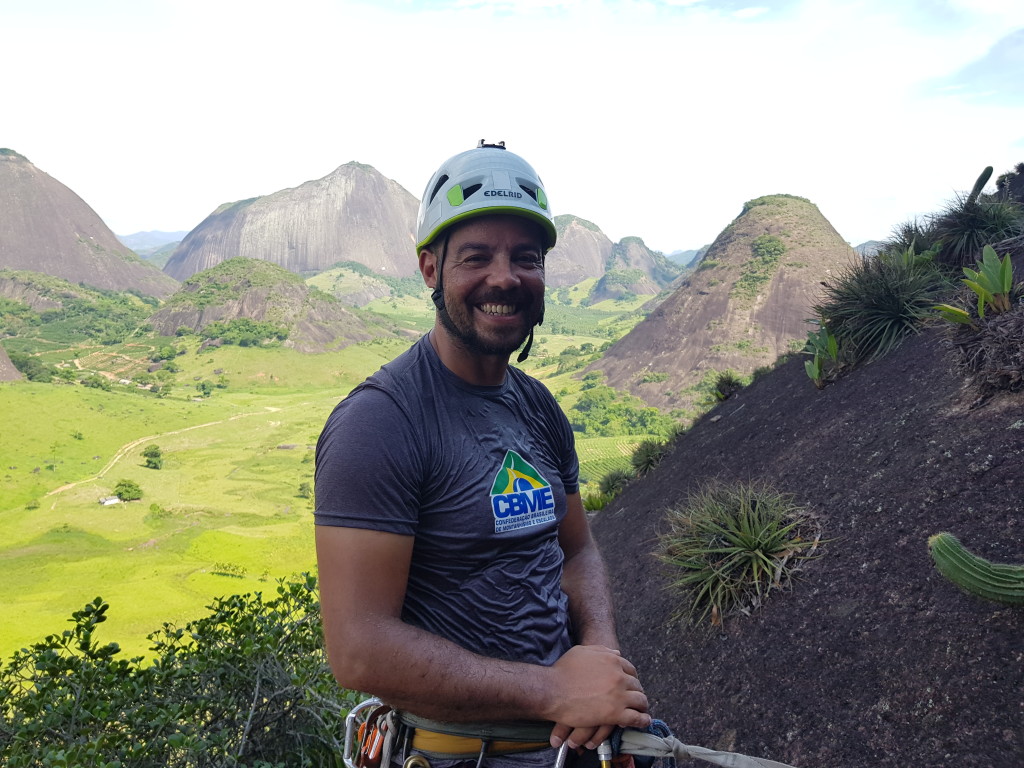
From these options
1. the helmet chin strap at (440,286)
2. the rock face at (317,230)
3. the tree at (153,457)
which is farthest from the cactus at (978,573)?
the rock face at (317,230)

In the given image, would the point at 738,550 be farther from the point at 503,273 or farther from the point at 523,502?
the point at 503,273

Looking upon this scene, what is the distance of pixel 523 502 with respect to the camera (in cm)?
183

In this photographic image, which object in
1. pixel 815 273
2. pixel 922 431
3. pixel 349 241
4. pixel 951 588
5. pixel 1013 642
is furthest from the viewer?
pixel 349 241

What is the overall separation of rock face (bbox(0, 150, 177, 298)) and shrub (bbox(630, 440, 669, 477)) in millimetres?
162937

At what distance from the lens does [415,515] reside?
1596 mm

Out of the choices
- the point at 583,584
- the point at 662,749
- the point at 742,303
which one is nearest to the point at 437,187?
the point at 583,584

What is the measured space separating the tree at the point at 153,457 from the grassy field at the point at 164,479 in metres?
0.90

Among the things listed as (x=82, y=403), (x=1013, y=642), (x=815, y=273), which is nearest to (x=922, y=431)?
(x=1013, y=642)

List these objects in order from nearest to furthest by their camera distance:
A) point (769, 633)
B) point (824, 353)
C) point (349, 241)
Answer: point (769, 633), point (824, 353), point (349, 241)

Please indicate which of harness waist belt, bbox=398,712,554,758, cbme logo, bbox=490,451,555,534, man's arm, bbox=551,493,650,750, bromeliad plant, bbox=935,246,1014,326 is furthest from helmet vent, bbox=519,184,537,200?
bromeliad plant, bbox=935,246,1014,326

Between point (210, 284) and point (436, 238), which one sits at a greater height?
point (210, 284)

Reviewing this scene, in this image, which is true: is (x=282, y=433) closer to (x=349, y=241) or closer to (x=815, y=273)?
(x=815, y=273)

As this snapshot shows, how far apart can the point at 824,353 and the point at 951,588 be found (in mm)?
5096

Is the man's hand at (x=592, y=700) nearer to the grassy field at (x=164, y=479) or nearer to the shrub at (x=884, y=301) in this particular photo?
the shrub at (x=884, y=301)
